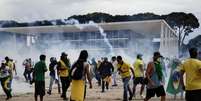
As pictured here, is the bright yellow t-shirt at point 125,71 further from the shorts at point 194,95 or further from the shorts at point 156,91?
the shorts at point 194,95

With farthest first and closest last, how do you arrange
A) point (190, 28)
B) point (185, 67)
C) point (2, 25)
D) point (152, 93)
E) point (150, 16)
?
1. point (190, 28)
2. point (150, 16)
3. point (2, 25)
4. point (152, 93)
5. point (185, 67)

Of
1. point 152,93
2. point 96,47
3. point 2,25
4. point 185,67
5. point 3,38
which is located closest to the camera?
point 185,67

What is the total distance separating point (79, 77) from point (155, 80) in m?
2.83

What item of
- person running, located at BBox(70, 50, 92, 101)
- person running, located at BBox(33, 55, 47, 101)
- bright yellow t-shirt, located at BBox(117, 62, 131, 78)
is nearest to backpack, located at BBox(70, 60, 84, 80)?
person running, located at BBox(70, 50, 92, 101)

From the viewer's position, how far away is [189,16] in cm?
9431

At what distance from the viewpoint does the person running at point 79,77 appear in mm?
11727

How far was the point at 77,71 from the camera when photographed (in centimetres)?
1179

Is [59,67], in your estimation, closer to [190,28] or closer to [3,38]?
[3,38]

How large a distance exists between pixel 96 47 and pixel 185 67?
47.8m

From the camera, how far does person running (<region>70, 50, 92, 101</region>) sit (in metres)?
11.7

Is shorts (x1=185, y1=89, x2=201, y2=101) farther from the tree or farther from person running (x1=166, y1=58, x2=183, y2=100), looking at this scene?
the tree

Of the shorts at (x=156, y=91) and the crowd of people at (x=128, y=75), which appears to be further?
the shorts at (x=156, y=91)

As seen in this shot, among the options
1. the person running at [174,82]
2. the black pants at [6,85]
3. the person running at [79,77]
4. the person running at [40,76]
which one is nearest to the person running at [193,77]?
the person running at [79,77]

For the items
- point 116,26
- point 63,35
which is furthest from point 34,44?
point 116,26
